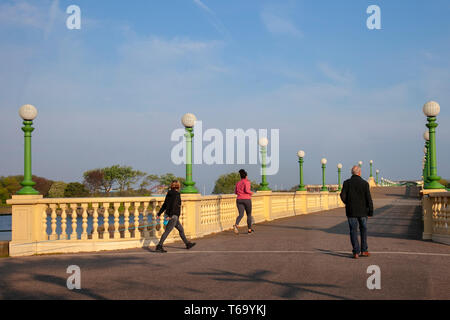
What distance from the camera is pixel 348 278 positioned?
7.63m

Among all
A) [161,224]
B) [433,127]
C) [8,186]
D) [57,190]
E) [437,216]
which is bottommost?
[57,190]

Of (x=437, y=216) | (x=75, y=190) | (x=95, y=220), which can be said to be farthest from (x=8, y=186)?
(x=437, y=216)

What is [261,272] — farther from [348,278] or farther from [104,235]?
[104,235]

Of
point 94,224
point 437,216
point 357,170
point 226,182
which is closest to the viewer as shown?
point 357,170

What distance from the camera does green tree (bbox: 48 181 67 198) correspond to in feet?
296

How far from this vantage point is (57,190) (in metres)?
92.9

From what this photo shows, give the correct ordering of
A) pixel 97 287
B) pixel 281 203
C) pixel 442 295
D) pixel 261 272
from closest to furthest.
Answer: pixel 442 295 < pixel 97 287 < pixel 261 272 < pixel 281 203

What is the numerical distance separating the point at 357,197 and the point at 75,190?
9752cm

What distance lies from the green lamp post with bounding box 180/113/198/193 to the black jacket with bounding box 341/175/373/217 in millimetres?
5168

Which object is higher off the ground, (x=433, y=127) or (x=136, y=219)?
(x=433, y=127)

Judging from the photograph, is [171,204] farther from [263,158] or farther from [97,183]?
[97,183]

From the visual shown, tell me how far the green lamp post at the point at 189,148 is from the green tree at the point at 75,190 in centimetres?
8987
